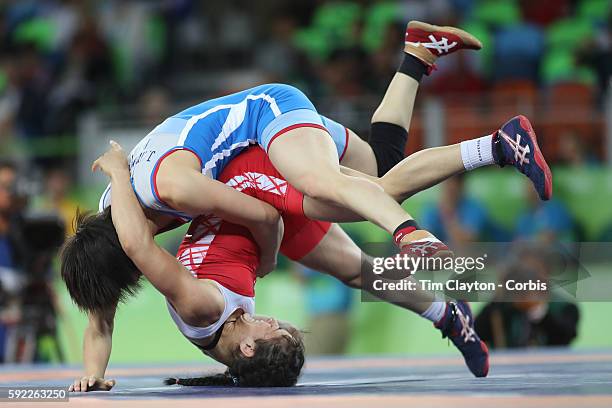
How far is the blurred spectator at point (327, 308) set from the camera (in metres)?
6.60

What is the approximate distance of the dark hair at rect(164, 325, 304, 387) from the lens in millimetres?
3631

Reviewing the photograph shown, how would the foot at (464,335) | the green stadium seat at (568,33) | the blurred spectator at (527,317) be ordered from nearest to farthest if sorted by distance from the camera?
the foot at (464,335) → the blurred spectator at (527,317) → the green stadium seat at (568,33)

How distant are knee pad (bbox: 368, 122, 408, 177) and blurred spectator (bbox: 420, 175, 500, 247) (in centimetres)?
214

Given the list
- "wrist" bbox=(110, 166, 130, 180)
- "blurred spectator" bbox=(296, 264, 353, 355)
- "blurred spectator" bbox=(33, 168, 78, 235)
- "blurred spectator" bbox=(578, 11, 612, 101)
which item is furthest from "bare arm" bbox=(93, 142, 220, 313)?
"blurred spectator" bbox=(33, 168, 78, 235)

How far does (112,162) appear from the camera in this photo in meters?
3.85

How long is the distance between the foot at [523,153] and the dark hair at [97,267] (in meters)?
1.29

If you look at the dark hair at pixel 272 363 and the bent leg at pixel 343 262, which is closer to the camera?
the dark hair at pixel 272 363

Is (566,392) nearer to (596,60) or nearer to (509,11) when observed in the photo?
(596,60)

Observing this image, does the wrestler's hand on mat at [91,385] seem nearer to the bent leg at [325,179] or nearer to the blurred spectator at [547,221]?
the bent leg at [325,179]

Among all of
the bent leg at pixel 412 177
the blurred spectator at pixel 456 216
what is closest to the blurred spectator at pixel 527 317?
the blurred spectator at pixel 456 216

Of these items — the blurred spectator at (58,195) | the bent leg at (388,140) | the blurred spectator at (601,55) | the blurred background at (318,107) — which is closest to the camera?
the bent leg at (388,140)

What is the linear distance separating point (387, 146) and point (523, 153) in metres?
0.77

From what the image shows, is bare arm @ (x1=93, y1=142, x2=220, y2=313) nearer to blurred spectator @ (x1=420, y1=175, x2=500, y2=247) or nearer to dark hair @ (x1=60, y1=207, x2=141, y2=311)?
dark hair @ (x1=60, y1=207, x2=141, y2=311)

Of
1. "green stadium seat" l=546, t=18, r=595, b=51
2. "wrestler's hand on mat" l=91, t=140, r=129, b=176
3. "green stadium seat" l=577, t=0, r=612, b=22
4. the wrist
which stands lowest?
the wrist
